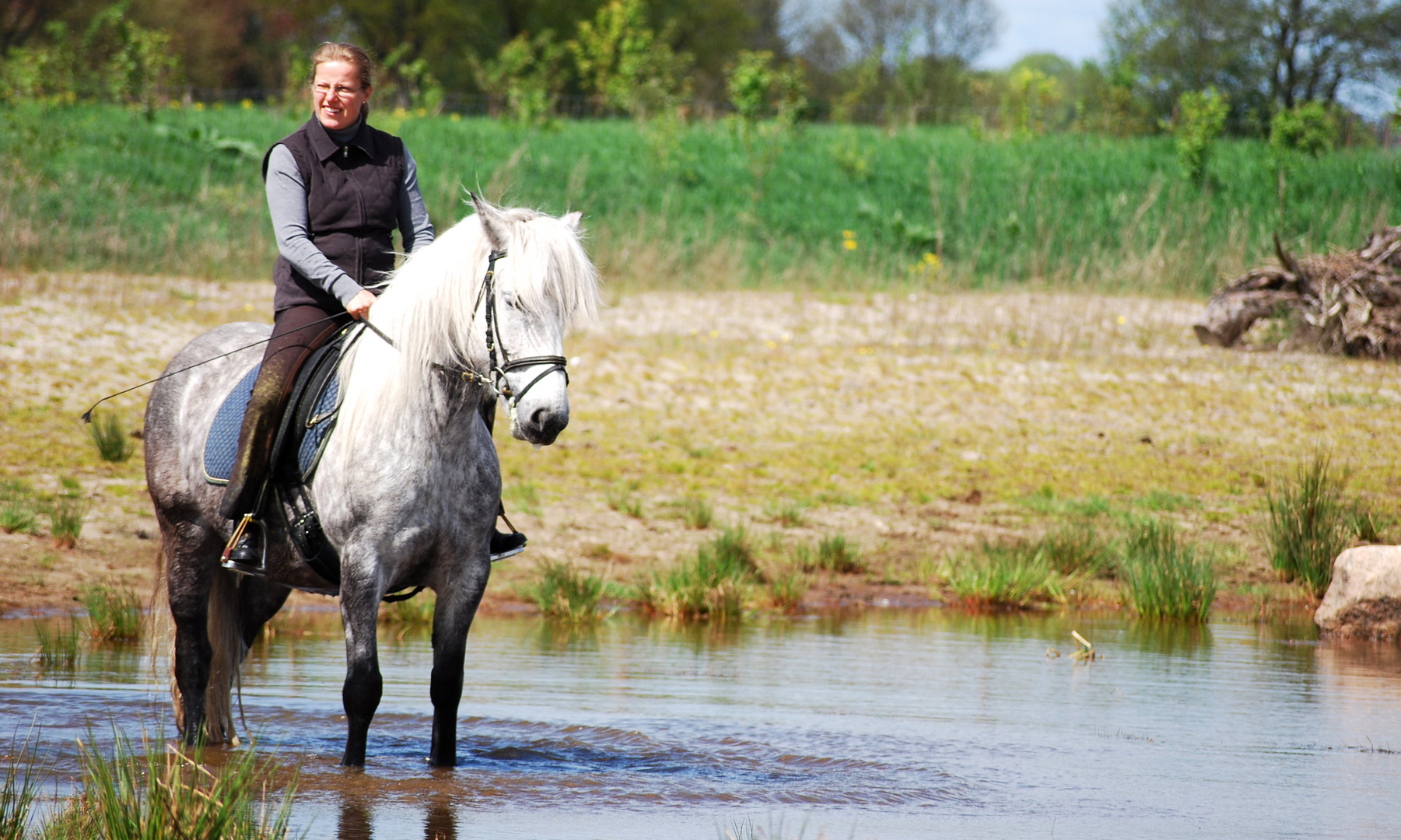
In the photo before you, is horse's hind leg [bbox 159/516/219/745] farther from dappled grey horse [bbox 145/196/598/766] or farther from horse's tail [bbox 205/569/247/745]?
dappled grey horse [bbox 145/196/598/766]

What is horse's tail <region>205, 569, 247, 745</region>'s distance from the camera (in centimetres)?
653

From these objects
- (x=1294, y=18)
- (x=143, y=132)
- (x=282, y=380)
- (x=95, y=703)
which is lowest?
(x=95, y=703)

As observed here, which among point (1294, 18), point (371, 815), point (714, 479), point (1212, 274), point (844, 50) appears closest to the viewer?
point (371, 815)

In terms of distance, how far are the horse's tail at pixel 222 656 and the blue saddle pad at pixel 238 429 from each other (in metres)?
0.68

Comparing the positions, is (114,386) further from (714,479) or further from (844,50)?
(844,50)

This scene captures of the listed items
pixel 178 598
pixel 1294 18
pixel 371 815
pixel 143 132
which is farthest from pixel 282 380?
pixel 1294 18

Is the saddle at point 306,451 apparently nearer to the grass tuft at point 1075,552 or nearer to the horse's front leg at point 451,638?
the horse's front leg at point 451,638

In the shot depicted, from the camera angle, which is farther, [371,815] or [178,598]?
[178,598]

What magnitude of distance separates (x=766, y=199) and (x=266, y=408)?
21307 millimetres

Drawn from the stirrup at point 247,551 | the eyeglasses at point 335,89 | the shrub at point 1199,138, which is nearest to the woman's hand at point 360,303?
the eyeglasses at point 335,89

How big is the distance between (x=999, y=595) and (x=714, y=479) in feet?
10.4

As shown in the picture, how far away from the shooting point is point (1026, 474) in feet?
43.5

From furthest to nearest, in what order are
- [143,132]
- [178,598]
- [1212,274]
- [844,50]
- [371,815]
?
[844,50]
[143,132]
[1212,274]
[178,598]
[371,815]

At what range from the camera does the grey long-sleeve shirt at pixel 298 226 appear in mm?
5816
